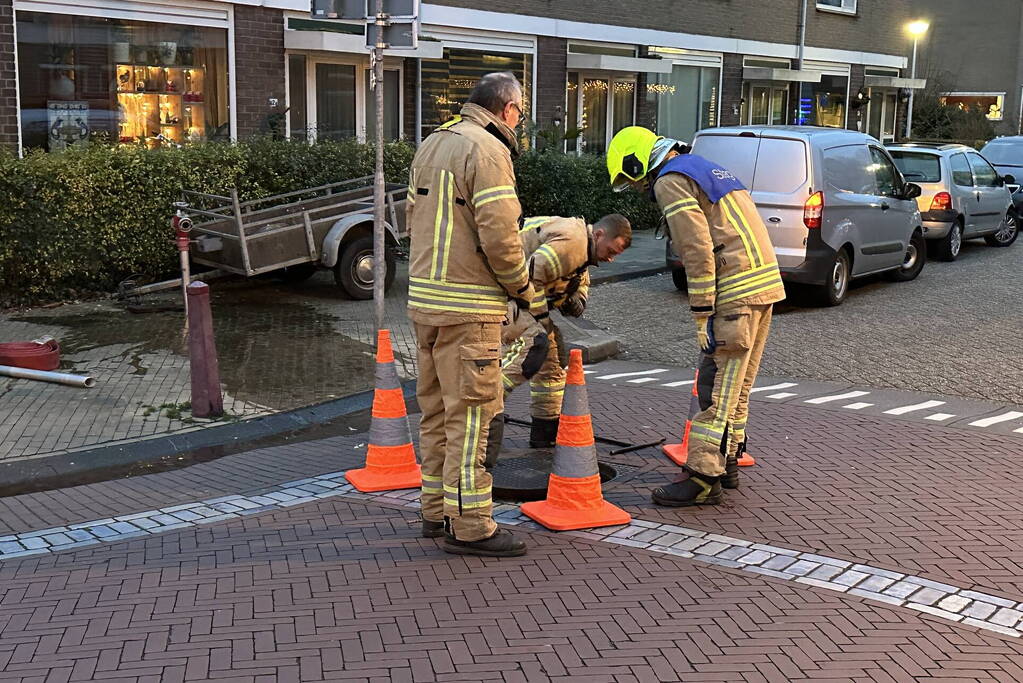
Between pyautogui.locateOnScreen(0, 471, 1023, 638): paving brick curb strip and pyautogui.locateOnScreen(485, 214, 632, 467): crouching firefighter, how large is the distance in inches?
32.8

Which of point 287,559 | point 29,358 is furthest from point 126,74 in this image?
point 287,559

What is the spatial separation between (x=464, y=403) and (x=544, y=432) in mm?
1919

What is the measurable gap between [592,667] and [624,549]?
1.23 metres

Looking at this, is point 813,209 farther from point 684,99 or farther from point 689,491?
point 684,99

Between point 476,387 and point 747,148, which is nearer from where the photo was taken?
point 476,387

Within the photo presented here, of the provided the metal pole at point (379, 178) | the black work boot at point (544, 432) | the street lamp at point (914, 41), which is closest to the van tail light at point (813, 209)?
the metal pole at point (379, 178)

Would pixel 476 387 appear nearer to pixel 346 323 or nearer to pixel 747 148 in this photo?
pixel 346 323

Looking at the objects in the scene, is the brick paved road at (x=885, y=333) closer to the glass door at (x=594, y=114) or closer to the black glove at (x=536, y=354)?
the black glove at (x=536, y=354)

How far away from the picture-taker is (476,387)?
4758mm

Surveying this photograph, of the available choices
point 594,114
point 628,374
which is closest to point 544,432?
point 628,374

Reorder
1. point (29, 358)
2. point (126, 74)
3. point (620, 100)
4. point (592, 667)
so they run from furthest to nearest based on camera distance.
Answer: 1. point (620, 100)
2. point (126, 74)
3. point (29, 358)
4. point (592, 667)

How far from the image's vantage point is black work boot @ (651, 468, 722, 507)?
5684 millimetres

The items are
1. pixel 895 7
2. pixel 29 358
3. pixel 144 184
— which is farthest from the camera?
pixel 895 7

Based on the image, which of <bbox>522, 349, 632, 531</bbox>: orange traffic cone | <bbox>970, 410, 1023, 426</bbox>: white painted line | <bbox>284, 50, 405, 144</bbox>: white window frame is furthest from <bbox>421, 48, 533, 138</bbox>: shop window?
<bbox>522, 349, 632, 531</bbox>: orange traffic cone
